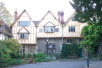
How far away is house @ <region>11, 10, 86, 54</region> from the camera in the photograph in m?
35.2

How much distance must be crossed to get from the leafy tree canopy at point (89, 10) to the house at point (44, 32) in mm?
21735

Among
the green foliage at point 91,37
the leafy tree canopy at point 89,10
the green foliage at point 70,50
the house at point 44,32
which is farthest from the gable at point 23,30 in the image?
the leafy tree canopy at point 89,10

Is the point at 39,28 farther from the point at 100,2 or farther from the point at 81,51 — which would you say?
the point at 100,2

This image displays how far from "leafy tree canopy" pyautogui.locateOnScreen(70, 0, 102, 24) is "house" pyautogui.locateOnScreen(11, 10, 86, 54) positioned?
21.7 m

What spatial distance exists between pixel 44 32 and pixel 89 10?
76.4 feet

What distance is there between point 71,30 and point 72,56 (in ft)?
20.2

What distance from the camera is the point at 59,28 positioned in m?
35.3

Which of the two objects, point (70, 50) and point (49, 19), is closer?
point (70, 50)

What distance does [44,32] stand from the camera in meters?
35.3

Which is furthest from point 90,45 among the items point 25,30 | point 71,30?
point 25,30

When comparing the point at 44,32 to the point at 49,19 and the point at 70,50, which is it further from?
the point at 70,50

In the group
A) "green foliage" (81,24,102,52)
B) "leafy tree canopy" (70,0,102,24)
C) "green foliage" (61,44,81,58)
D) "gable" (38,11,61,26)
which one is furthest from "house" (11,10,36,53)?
"leafy tree canopy" (70,0,102,24)

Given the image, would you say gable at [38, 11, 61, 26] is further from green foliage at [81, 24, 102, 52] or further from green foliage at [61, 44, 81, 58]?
green foliage at [81, 24, 102, 52]

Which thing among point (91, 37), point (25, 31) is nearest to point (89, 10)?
point (91, 37)
